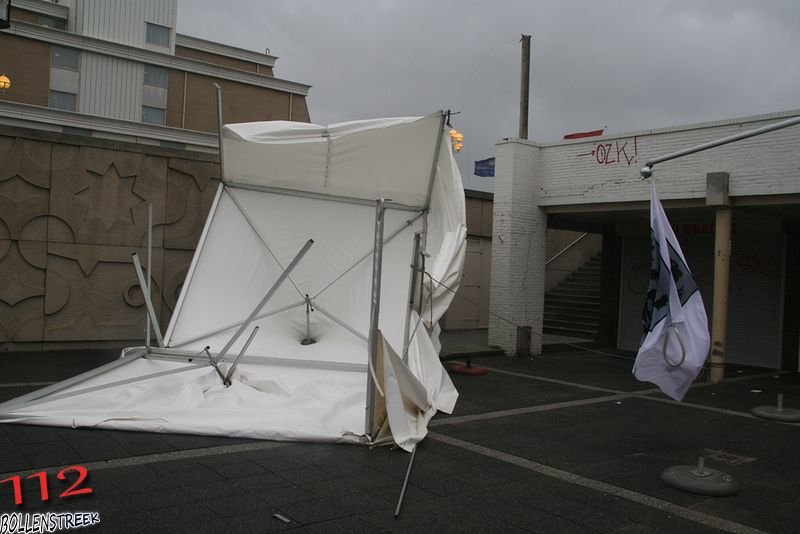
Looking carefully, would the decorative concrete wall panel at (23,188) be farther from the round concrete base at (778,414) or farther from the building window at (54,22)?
the building window at (54,22)

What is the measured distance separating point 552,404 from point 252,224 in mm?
4828

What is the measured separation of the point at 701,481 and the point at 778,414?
12.5 feet

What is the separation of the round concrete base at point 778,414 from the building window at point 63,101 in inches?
1285

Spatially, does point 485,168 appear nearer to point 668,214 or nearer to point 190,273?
point 668,214

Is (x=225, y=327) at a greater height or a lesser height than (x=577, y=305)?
lesser

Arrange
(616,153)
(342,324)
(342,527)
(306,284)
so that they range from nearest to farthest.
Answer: (342,527), (342,324), (306,284), (616,153)

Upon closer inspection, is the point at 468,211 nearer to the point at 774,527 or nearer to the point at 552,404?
the point at 552,404

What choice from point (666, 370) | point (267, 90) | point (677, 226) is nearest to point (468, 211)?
point (677, 226)

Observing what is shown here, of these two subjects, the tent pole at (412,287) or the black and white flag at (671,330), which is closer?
the black and white flag at (671,330)

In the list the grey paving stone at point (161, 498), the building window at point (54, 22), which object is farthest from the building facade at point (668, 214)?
the building window at point (54, 22)

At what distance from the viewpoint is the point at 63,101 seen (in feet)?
108

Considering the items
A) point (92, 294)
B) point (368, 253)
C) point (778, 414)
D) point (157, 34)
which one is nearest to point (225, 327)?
point (368, 253)

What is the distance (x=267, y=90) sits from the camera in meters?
38.5

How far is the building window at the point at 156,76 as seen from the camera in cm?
3481
